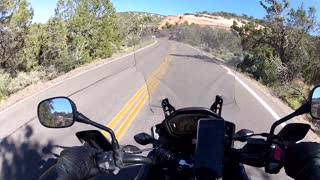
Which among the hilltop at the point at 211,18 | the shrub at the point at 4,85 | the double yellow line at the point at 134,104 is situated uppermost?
the hilltop at the point at 211,18

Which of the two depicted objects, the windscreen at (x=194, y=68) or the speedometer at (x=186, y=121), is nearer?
the speedometer at (x=186, y=121)

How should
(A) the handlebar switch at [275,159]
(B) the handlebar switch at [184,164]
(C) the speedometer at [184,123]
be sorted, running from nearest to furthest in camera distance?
1. (B) the handlebar switch at [184,164]
2. (A) the handlebar switch at [275,159]
3. (C) the speedometer at [184,123]

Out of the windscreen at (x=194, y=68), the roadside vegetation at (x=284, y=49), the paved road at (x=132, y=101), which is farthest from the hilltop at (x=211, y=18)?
the roadside vegetation at (x=284, y=49)

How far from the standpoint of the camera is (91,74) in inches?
842

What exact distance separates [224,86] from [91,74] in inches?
684

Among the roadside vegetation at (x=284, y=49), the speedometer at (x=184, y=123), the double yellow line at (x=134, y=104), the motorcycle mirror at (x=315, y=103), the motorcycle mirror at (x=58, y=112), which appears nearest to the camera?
the motorcycle mirror at (x=315, y=103)

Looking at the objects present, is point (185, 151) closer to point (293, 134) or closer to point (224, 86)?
point (293, 134)

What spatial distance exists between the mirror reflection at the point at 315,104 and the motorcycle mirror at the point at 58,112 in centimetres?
157

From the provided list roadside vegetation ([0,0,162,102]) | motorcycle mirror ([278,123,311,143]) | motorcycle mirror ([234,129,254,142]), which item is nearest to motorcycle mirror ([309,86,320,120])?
motorcycle mirror ([278,123,311,143])

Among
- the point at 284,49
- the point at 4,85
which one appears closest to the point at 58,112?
the point at 4,85

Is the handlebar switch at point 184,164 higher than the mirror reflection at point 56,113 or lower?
lower

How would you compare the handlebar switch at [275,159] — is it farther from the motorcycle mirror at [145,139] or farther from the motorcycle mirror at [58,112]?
the motorcycle mirror at [58,112]

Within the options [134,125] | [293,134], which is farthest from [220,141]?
[134,125]

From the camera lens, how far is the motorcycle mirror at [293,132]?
10.9ft
